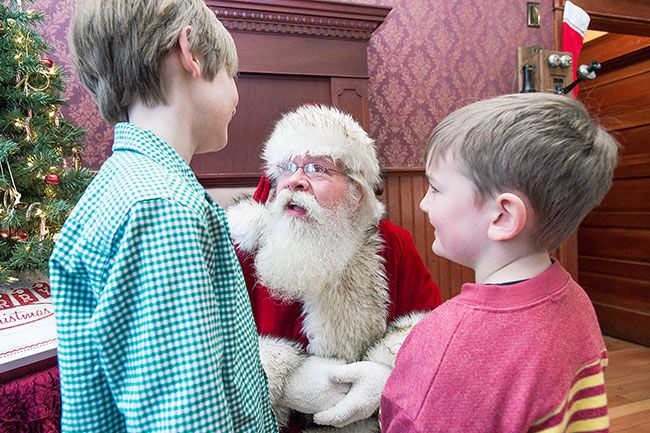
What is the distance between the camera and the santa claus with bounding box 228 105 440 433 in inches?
46.8

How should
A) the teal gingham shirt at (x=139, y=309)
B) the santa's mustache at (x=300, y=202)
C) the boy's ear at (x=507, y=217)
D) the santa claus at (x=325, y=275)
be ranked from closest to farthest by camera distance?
1. the teal gingham shirt at (x=139, y=309)
2. the boy's ear at (x=507, y=217)
3. the santa claus at (x=325, y=275)
4. the santa's mustache at (x=300, y=202)

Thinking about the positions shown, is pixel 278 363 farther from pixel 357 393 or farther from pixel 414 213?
pixel 414 213

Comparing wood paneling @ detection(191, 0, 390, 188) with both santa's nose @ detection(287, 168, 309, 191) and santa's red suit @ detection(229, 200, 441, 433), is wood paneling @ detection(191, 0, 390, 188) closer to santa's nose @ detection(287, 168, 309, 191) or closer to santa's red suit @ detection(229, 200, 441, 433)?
santa's red suit @ detection(229, 200, 441, 433)

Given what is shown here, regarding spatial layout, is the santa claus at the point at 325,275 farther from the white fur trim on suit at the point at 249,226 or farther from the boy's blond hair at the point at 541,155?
the boy's blond hair at the point at 541,155

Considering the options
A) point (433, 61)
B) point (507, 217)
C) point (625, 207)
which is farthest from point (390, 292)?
point (625, 207)

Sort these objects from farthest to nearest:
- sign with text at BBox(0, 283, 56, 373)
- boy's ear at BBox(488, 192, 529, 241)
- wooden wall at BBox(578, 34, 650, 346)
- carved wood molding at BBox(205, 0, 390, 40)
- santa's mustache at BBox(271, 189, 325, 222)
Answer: wooden wall at BBox(578, 34, 650, 346), carved wood molding at BBox(205, 0, 390, 40), santa's mustache at BBox(271, 189, 325, 222), sign with text at BBox(0, 283, 56, 373), boy's ear at BBox(488, 192, 529, 241)

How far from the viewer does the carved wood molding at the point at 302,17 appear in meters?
2.04

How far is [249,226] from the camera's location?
1.39 meters

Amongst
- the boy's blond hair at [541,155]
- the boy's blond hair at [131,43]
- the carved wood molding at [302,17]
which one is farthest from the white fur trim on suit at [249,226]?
the carved wood molding at [302,17]

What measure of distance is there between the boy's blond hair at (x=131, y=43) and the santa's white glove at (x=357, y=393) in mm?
781

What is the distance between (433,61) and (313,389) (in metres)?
2.04

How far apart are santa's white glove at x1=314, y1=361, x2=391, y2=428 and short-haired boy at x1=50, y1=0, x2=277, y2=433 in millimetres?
397

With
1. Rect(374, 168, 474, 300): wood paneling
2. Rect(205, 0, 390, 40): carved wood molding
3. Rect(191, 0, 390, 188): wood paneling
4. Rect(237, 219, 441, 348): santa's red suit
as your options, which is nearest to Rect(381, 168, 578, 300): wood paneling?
Rect(374, 168, 474, 300): wood paneling

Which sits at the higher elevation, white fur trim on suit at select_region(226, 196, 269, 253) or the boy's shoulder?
the boy's shoulder
